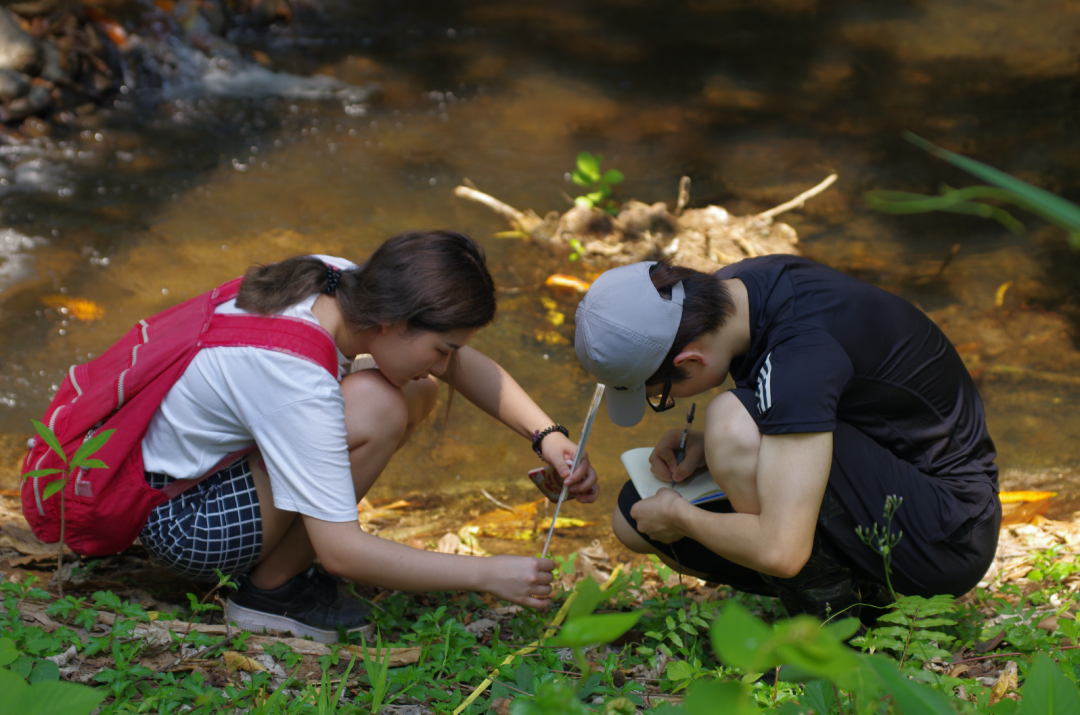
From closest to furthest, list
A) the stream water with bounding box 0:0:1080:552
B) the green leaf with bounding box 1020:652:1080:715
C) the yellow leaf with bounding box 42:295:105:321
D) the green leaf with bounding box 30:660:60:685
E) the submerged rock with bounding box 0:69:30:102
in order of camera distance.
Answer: the green leaf with bounding box 1020:652:1080:715
the green leaf with bounding box 30:660:60:685
the stream water with bounding box 0:0:1080:552
the yellow leaf with bounding box 42:295:105:321
the submerged rock with bounding box 0:69:30:102

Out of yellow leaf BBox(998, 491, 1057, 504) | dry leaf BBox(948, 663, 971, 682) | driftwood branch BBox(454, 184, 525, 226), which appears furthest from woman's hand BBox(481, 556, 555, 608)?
driftwood branch BBox(454, 184, 525, 226)

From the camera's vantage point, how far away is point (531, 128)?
5762 millimetres

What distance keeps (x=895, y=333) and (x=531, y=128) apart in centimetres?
424

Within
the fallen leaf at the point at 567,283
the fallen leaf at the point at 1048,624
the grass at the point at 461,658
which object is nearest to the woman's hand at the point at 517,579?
the grass at the point at 461,658

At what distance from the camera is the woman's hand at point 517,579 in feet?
5.97

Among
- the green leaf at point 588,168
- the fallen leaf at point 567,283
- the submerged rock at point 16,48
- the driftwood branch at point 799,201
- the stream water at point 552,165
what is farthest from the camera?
the submerged rock at point 16,48

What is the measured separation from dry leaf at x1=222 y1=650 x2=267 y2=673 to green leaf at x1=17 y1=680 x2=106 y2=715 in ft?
3.19

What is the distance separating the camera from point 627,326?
71.9 inches

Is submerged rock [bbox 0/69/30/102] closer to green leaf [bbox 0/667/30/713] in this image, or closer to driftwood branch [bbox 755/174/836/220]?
driftwood branch [bbox 755/174/836/220]

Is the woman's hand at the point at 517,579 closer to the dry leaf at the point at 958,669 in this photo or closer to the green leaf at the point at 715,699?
the dry leaf at the point at 958,669

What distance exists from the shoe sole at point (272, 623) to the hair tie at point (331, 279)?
0.85 m

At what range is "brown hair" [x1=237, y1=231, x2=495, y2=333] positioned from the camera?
191cm

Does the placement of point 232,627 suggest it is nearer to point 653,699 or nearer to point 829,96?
point 653,699

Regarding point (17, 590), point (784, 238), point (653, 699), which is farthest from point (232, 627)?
point (784, 238)
